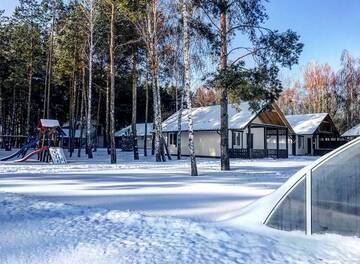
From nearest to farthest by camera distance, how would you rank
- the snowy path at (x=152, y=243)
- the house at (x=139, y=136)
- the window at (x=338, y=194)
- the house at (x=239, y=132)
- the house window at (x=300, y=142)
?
the snowy path at (x=152, y=243) < the window at (x=338, y=194) < the house at (x=239, y=132) < the house window at (x=300, y=142) < the house at (x=139, y=136)

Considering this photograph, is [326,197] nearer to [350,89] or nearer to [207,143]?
[207,143]

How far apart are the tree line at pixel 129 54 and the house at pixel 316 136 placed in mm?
15994

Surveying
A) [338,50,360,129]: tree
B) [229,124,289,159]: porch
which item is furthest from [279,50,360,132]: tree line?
[229,124,289,159]: porch

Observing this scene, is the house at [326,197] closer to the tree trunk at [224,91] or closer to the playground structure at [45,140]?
the tree trunk at [224,91]

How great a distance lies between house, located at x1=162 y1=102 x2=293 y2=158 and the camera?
3716 cm

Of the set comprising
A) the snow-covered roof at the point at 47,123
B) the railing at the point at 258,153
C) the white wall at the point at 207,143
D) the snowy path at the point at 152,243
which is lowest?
the snowy path at the point at 152,243

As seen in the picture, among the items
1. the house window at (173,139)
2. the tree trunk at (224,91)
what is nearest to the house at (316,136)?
the house window at (173,139)

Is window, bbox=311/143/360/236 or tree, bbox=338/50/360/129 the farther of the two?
tree, bbox=338/50/360/129

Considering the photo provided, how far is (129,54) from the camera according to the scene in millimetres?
33125

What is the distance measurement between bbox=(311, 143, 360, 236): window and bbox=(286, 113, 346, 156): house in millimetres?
42870

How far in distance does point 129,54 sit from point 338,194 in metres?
28.7

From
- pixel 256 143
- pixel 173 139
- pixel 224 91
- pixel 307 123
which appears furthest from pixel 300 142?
pixel 224 91

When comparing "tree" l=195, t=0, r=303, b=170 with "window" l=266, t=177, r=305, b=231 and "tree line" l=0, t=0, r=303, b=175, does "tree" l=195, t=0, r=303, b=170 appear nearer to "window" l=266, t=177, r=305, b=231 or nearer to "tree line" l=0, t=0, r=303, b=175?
"tree line" l=0, t=0, r=303, b=175

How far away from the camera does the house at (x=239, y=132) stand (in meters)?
37.2
